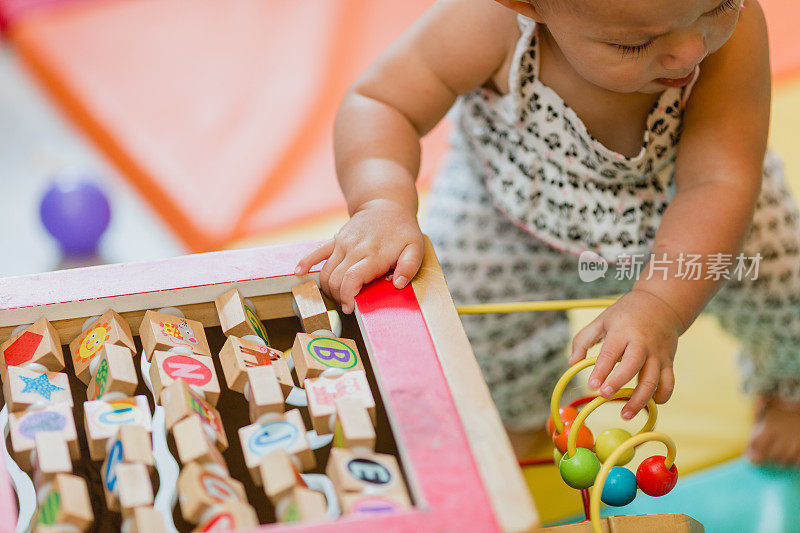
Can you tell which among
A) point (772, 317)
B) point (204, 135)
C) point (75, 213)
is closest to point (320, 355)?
point (772, 317)

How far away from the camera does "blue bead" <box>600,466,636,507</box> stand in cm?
66

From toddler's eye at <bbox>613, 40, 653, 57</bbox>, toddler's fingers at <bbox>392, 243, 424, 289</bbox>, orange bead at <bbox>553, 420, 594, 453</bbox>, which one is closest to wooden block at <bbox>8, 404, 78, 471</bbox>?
toddler's fingers at <bbox>392, 243, 424, 289</bbox>

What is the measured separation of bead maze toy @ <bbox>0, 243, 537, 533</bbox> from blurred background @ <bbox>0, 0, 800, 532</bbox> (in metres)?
0.45

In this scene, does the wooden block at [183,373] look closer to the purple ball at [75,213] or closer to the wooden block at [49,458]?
the wooden block at [49,458]

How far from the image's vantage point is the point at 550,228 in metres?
0.92

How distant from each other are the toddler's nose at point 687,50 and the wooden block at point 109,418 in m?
0.42

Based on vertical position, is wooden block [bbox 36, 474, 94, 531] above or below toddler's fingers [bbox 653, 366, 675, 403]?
above

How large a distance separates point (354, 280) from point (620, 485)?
0.23 meters

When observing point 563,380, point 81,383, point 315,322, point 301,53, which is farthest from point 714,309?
point 301,53

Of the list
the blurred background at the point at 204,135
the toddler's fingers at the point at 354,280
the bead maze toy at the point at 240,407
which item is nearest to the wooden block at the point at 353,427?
the bead maze toy at the point at 240,407

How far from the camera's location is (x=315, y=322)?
0.65m

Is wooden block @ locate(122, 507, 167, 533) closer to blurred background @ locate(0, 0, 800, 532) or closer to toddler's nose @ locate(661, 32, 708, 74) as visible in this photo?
toddler's nose @ locate(661, 32, 708, 74)

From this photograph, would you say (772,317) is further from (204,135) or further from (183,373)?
(204,135)

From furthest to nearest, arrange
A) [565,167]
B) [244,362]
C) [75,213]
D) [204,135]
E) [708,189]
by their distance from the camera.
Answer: [204,135], [75,213], [565,167], [708,189], [244,362]
